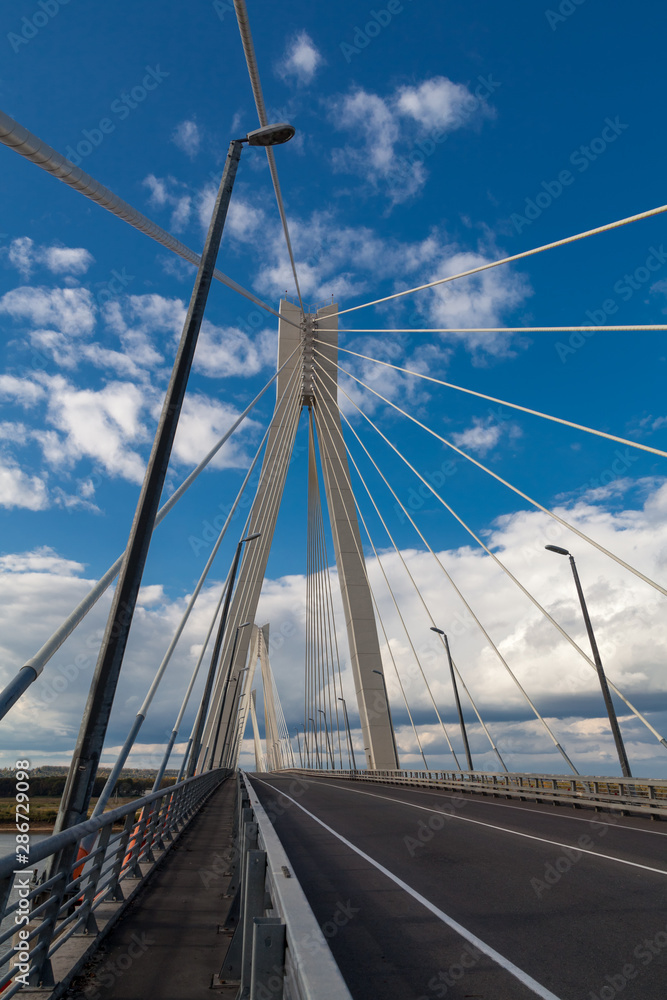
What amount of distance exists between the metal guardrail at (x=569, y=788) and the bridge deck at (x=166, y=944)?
1234cm

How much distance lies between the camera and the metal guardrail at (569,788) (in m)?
17.4

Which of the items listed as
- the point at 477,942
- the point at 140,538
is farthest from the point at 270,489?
the point at 477,942

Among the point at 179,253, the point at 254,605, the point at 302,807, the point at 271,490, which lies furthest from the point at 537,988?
the point at 254,605

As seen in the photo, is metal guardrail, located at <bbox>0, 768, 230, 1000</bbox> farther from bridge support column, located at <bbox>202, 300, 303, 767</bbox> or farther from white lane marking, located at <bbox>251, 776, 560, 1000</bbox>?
bridge support column, located at <bbox>202, 300, 303, 767</bbox>

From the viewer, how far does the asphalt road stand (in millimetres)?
4926

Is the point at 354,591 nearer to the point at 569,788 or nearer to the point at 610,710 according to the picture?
the point at 569,788

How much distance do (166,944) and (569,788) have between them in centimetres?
1950

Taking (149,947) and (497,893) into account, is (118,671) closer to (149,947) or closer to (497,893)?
(149,947)

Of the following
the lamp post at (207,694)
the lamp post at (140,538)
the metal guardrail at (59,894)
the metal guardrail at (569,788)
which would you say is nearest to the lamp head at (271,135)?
the lamp post at (140,538)

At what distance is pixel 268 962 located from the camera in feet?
9.10

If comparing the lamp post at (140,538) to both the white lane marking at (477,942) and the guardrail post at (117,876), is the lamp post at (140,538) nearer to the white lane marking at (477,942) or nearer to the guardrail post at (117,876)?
the guardrail post at (117,876)

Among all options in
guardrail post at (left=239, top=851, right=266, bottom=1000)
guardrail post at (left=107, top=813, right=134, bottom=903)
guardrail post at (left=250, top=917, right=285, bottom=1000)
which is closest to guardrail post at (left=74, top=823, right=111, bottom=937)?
guardrail post at (left=107, top=813, right=134, bottom=903)

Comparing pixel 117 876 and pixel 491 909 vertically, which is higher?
pixel 117 876

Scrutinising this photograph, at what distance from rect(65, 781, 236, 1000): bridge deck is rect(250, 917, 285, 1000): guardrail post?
2579 millimetres
